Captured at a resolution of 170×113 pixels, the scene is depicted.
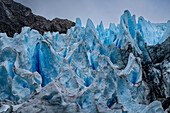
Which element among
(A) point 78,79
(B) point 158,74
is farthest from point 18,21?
(B) point 158,74

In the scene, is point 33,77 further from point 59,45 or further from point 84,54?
point 59,45

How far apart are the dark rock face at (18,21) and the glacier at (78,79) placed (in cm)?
765

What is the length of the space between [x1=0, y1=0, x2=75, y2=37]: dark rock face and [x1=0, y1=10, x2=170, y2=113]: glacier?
765cm

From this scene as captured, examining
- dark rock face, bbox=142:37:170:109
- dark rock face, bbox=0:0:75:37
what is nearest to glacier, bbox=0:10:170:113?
dark rock face, bbox=142:37:170:109

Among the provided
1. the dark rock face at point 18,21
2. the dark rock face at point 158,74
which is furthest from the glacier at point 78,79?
the dark rock face at point 18,21

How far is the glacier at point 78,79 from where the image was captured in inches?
92.7

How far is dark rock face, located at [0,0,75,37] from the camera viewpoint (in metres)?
13.6

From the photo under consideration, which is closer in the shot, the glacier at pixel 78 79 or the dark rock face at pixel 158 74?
the glacier at pixel 78 79

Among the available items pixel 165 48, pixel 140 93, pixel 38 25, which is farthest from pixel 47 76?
pixel 38 25

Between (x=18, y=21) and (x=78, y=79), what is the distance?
13.5 m

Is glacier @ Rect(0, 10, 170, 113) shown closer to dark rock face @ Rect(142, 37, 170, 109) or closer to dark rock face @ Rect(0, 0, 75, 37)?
dark rock face @ Rect(142, 37, 170, 109)

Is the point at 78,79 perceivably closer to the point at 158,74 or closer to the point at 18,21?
the point at 158,74

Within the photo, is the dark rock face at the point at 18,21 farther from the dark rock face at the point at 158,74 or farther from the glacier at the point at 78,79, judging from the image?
the dark rock face at the point at 158,74

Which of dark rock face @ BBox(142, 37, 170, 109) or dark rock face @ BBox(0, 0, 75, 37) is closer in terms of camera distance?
dark rock face @ BBox(142, 37, 170, 109)
